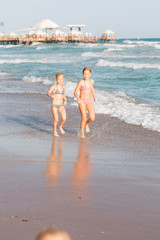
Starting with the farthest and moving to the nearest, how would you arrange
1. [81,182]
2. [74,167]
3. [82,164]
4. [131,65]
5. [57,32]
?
1. [57,32]
2. [131,65]
3. [82,164]
4. [74,167]
5. [81,182]

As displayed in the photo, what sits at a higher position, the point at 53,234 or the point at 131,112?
the point at 53,234

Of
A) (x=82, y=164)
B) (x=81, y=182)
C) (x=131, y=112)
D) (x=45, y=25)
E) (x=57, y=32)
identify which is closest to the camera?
(x=81, y=182)

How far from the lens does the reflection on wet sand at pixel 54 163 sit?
13.5 feet

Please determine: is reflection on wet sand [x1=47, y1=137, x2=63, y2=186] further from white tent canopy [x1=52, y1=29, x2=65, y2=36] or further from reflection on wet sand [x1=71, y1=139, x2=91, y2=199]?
white tent canopy [x1=52, y1=29, x2=65, y2=36]

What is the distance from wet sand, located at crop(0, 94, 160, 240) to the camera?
9.46 ft

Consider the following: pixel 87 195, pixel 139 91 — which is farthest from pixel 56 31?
pixel 87 195

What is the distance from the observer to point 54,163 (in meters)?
4.77

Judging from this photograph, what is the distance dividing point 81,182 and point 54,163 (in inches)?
34.3

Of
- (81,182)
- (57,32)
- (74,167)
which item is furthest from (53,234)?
(57,32)

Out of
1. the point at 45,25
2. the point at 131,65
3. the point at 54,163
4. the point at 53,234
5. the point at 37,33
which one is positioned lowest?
the point at 131,65

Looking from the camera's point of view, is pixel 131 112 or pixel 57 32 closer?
pixel 131 112

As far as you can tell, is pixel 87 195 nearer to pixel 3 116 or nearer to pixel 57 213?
pixel 57 213

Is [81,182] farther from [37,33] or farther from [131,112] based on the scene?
[37,33]

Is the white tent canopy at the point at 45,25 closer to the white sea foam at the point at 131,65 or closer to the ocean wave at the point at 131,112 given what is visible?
the white sea foam at the point at 131,65
